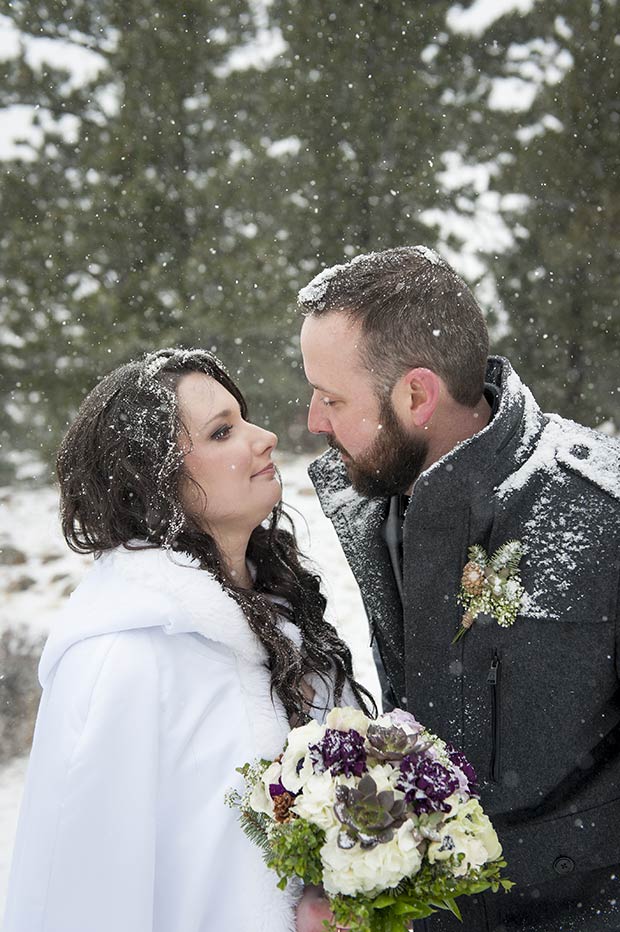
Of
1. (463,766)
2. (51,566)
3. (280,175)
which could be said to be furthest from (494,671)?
(51,566)

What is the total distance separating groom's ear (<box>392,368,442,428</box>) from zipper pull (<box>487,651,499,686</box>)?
2.30 feet

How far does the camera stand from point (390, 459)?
2.52 meters

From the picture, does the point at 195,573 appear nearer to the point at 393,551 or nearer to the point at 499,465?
the point at 393,551

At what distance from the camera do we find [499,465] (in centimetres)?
229

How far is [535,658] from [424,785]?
0.67m

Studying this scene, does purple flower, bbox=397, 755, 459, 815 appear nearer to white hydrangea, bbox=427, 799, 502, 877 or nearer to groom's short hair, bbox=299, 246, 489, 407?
white hydrangea, bbox=427, 799, 502, 877

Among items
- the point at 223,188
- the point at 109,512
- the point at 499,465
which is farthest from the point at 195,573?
the point at 223,188

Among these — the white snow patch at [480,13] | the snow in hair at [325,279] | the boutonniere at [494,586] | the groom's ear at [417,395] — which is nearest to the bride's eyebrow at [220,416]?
the snow in hair at [325,279]

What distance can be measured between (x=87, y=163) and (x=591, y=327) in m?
5.07

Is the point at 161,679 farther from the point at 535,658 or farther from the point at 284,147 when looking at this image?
the point at 284,147

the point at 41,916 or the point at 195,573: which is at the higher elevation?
the point at 195,573

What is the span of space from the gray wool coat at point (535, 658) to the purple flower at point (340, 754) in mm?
617

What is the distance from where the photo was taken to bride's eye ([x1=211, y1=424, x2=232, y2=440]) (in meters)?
Answer: 2.65

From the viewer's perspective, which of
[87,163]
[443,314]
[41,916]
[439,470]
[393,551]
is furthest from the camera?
[87,163]
